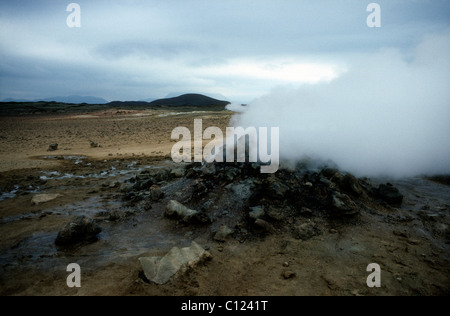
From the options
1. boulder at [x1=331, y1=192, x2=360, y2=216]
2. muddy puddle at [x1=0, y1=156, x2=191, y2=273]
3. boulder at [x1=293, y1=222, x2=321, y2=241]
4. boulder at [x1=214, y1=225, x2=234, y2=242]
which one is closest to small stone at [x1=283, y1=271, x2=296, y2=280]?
boulder at [x1=293, y1=222, x2=321, y2=241]

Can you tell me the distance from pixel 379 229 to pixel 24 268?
5487 millimetres

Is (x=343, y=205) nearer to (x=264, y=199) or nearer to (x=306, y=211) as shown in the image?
(x=306, y=211)

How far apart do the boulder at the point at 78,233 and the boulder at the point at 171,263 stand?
1508mm

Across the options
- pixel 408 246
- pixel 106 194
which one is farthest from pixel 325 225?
pixel 106 194

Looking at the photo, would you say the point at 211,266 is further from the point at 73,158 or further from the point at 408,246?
the point at 73,158

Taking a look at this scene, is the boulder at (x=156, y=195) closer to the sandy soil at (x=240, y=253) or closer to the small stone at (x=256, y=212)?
the sandy soil at (x=240, y=253)

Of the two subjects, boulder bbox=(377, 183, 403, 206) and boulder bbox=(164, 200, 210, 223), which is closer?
boulder bbox=(164, 200, 210, 223)

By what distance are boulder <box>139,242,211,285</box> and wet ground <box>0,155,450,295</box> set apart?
96mm

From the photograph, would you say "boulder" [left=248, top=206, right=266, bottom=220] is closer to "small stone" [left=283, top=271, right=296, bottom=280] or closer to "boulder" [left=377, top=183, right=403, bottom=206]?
"small stone" [left=283, top=271, right=296, bottom=280]

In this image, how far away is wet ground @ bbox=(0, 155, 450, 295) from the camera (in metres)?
2.88

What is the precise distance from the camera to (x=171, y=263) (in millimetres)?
3111

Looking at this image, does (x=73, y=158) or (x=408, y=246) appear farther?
(x=73, y=158)
